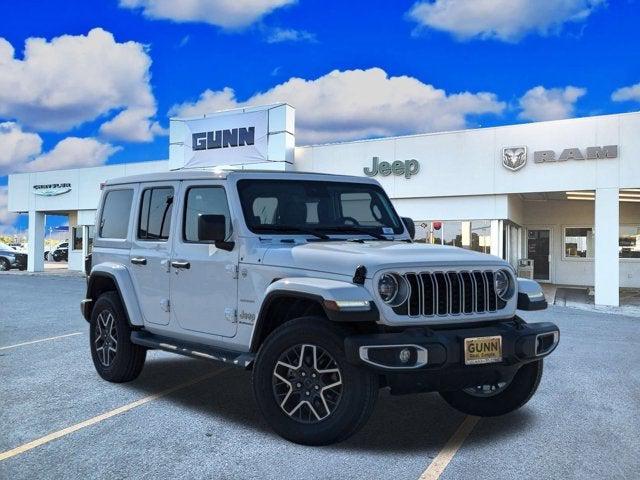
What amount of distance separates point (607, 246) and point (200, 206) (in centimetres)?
1486

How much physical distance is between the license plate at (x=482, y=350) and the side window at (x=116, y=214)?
3948 millimetres

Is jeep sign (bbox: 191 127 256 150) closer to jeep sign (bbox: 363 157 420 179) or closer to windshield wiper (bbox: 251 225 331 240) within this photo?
jeep sign (bbox: 363 157 420 179)

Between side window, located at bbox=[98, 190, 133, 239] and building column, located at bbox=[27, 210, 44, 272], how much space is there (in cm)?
2769

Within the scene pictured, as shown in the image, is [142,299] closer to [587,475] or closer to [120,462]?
[120,462]

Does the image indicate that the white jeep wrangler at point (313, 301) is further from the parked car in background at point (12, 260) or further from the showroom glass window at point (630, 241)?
the parked car in background at point (12, 260)

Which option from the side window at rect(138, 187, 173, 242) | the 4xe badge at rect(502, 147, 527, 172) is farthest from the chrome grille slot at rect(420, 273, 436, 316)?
the 4xe badge at rect(502, 147, 527, 172)

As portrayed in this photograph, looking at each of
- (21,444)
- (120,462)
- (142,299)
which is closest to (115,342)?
(142,299)

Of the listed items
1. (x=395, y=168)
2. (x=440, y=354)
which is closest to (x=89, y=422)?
(x=440, y=354)

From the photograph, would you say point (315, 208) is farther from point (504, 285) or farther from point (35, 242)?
point (35, 242)

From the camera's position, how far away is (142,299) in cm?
620

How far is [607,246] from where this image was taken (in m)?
17.4

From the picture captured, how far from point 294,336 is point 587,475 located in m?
2.12

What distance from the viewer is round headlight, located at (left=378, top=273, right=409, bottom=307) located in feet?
14.2

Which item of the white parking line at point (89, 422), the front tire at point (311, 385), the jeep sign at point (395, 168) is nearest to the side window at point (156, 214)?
the white parking line at point (89, 422)
